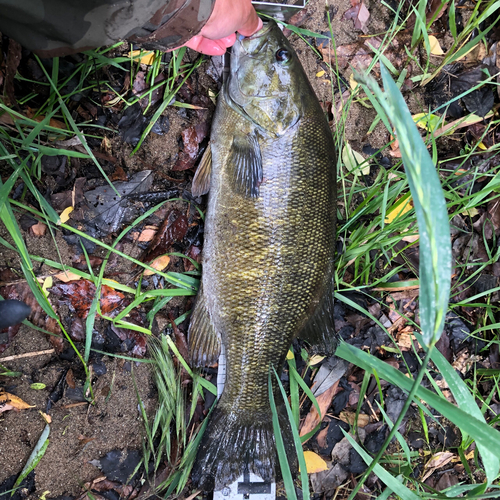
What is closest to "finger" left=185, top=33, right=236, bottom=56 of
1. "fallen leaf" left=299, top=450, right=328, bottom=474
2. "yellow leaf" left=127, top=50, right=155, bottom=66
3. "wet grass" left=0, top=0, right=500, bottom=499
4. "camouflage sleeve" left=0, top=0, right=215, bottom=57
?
"wet grass" left=0, top=0, right=500, bottom=499

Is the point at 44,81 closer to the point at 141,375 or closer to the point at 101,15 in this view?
the point at 101,15

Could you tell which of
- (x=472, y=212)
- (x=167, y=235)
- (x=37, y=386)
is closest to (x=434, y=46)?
(x=472, y=212)

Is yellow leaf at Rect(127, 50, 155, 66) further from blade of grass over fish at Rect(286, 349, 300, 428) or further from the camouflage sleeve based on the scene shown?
blade of grass over fish at Rect(286, 349, 300, 428)

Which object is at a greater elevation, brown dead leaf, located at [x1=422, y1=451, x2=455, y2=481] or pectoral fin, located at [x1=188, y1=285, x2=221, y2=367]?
pectoral fin, located at [x1=188, y1=285, x2=221, y2=367]

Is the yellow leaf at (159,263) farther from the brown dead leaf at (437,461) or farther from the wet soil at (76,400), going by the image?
the brown dead leaf at (437,461)

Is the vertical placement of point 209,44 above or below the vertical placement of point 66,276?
above

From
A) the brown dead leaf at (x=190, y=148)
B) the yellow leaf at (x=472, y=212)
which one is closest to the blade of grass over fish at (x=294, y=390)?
the brown dead leaf at (x=190, y=148)

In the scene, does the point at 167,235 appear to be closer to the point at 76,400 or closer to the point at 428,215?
the point at 76,400
